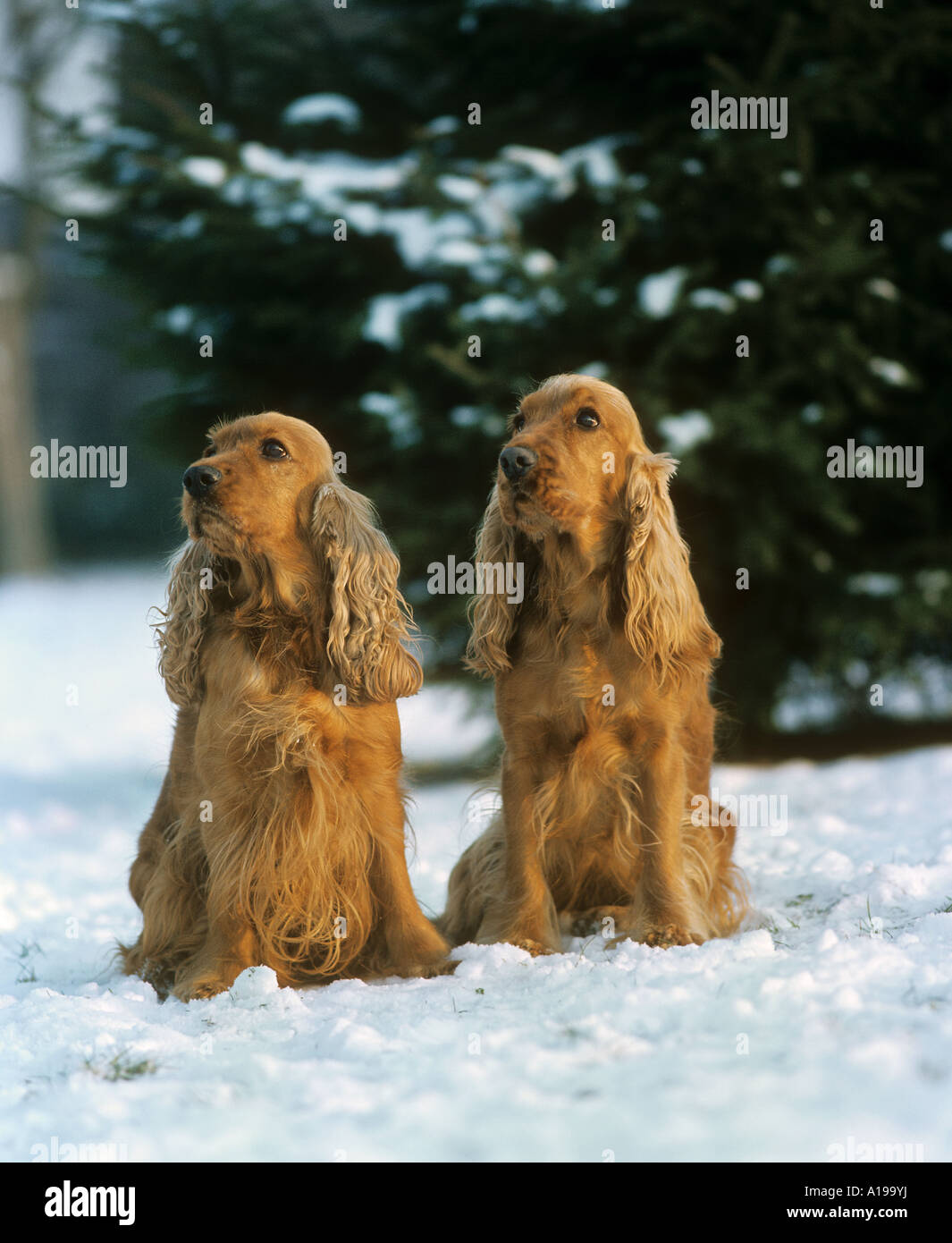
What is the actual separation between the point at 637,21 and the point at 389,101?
156 cm

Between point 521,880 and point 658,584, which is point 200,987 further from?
point 658,584

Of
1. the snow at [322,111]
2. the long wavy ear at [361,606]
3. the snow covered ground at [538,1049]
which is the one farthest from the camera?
the snow at [322,111]

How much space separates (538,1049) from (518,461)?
1.51 metres

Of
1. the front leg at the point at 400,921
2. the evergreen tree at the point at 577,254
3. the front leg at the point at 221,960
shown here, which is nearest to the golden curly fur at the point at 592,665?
the front leg at the point at 400,921

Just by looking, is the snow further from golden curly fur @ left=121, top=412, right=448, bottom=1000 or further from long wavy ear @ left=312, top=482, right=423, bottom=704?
long wavy ear @ left=312, top=482, right=423, bottom=704

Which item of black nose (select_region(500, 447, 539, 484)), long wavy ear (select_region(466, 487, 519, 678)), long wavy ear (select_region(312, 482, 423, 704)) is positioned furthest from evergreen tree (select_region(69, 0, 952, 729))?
black nose (select_region(500, 447, 539, 484))

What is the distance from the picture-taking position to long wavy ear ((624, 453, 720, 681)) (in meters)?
3.35

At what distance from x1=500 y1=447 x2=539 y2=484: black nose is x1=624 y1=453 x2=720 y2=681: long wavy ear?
1.21 feet

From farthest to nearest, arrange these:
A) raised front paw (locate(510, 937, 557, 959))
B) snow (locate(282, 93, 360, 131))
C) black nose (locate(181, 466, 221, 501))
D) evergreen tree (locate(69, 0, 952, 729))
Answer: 1. snow (locate(282, 93, 360, 131))
2. evergreen tree (locate(69, 0, 952, 729))
3. raised front paw (locate(510, 937, 557, 959))
4. black nose (locate(181, 466, 221, 501))

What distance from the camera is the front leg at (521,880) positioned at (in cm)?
346

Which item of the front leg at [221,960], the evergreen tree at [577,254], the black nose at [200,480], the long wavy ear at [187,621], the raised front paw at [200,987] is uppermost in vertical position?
the evergreen tree at [577,254]

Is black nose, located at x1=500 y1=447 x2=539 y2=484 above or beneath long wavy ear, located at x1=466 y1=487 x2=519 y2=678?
above

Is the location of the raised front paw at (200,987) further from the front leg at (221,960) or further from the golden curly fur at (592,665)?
the golden curly fur at (592,665)

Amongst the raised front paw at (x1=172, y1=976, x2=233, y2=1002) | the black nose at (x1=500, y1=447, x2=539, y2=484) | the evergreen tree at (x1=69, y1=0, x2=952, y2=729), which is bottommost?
the raised front paw at (x1=172, y1=976, x2=233, y2=1002)
